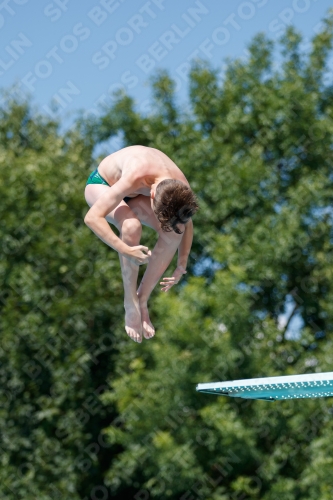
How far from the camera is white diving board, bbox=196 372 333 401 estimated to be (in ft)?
11.4

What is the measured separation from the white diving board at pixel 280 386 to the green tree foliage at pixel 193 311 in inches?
310

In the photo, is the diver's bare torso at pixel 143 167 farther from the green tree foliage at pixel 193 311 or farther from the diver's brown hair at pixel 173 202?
the green tree foliage at pixel 193 311

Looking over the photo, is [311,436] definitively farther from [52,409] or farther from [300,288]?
[52,409]

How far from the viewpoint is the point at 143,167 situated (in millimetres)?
3988

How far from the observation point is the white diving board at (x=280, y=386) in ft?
11.4

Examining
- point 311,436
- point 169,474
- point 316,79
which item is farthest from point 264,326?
point 316,79

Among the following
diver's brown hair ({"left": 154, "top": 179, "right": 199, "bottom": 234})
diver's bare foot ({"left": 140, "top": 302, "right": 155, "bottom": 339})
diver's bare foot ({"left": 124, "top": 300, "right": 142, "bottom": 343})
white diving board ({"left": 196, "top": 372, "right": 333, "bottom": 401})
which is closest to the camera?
white diving board ({"left": 196, "top": 372, "right": 333, "bottom": 401})

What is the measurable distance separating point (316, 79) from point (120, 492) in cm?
842

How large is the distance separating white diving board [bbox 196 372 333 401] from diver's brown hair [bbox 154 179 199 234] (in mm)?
844

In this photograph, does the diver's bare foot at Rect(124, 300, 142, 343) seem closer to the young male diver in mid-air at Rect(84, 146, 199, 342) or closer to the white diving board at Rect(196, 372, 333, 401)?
the young male diver in mid-air at Rect(84, 146, 199, 342)

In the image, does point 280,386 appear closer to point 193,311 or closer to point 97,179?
point 97,179

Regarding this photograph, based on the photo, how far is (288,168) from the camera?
15031mm

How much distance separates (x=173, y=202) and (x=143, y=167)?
10.9 inches

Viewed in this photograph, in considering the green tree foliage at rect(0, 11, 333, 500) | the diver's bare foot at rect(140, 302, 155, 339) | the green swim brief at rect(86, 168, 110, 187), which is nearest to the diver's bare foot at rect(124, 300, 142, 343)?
the diver's bare foot at rect(140, 302, 155, 339)
